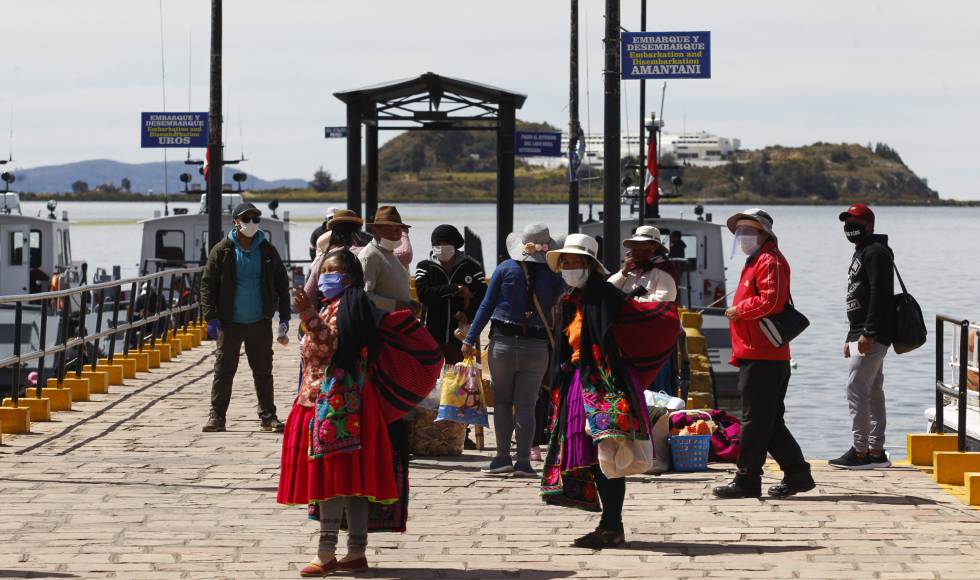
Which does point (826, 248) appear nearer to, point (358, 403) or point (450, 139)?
point (450, 139)

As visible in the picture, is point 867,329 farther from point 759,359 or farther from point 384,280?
point 384,280

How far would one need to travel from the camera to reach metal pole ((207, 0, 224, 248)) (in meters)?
23.5

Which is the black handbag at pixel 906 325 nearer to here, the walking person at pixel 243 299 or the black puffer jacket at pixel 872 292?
the black puffer jacket at pixel 872 292

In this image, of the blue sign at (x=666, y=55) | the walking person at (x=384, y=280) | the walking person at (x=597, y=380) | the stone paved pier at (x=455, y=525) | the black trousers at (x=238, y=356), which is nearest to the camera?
the stone paved pier at (x=455, y=525)

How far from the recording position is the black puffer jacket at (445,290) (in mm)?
12703

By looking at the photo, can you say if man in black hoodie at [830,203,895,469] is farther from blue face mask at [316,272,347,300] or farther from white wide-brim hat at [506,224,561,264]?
blue face mask at [316,272,347,300]

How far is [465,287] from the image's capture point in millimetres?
12719

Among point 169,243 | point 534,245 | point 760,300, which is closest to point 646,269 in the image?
point 760,300

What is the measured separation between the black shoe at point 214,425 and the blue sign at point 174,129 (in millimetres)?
10656

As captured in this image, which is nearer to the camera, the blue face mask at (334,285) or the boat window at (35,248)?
the blue face mask at (334,285)

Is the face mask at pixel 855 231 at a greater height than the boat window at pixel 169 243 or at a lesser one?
greater

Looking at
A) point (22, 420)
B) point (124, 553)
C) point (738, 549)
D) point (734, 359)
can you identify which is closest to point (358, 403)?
point (124, 553)

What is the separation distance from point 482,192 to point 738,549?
14979 cm

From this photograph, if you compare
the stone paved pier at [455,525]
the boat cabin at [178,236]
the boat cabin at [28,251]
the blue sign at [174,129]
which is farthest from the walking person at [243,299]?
the boat cabin at [178,236]
